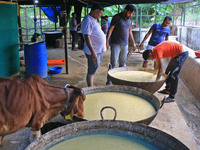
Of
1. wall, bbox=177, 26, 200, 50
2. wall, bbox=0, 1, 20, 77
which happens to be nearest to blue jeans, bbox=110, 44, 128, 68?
wall, bbox=0, 1, 20, 77

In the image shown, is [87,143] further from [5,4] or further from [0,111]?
[5,4]

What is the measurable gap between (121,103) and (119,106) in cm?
10

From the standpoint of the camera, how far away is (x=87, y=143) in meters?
1.76

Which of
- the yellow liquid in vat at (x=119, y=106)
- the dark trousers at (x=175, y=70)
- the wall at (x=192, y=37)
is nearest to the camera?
the yellow liquid in vat at (x=119, y=106)

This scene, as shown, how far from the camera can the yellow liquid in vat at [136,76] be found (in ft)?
11.9

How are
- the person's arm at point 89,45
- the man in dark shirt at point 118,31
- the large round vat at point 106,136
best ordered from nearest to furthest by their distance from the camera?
1. the large round vat at point 106,136
2. the person's arm at point 89,45
3. the man in dark shirt at point 118,31

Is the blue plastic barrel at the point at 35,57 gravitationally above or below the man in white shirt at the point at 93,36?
below

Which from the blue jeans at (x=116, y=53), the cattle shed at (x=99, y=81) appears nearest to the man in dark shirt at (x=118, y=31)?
the blue jeans at (x=116, y=53)

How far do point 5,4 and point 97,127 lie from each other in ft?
14.6

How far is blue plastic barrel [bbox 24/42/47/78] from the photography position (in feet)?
16.8

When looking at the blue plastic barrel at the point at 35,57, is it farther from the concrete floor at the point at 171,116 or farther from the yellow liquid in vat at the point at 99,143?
the yellow liquid in vat at the point at 99,143

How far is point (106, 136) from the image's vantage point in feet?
6.09

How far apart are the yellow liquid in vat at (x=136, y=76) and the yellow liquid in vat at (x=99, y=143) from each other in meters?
1.89

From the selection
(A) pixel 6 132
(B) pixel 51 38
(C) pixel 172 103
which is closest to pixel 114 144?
(A) pixel 6 132
